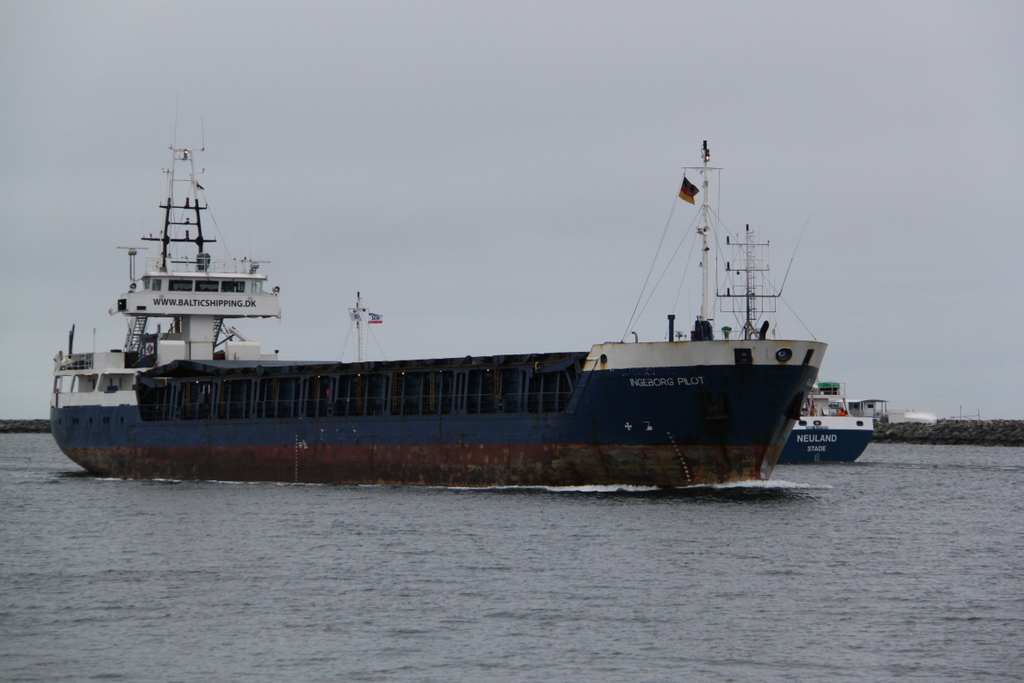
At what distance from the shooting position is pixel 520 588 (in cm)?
2344

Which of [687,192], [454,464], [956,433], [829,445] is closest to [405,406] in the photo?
[454,464]

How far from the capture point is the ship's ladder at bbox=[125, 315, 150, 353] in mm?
55469

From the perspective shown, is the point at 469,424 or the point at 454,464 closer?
the point at 469,424

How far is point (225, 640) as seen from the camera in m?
19.6

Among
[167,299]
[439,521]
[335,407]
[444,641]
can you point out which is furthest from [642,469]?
[167,299]

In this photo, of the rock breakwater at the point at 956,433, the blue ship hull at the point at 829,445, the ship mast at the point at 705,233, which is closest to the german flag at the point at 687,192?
the ship mast at the point at 705,233

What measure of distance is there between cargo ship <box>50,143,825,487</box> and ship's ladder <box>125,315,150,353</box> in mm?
65

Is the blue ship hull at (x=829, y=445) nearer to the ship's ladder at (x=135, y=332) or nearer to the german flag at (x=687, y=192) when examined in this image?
the german flag at (x=687, y=192)

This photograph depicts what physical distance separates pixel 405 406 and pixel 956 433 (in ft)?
238

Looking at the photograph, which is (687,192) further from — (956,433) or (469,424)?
(956,433)

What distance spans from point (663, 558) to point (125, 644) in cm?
1150

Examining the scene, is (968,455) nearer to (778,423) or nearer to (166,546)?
(778,423)

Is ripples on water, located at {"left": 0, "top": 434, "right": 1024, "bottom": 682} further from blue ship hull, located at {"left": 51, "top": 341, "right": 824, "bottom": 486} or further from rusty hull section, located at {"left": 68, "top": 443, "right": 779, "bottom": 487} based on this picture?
blue ship hull, located at {"left": 51, "top": 341, "right": 824, "bottom": 486}

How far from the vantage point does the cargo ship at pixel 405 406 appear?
36.2m
